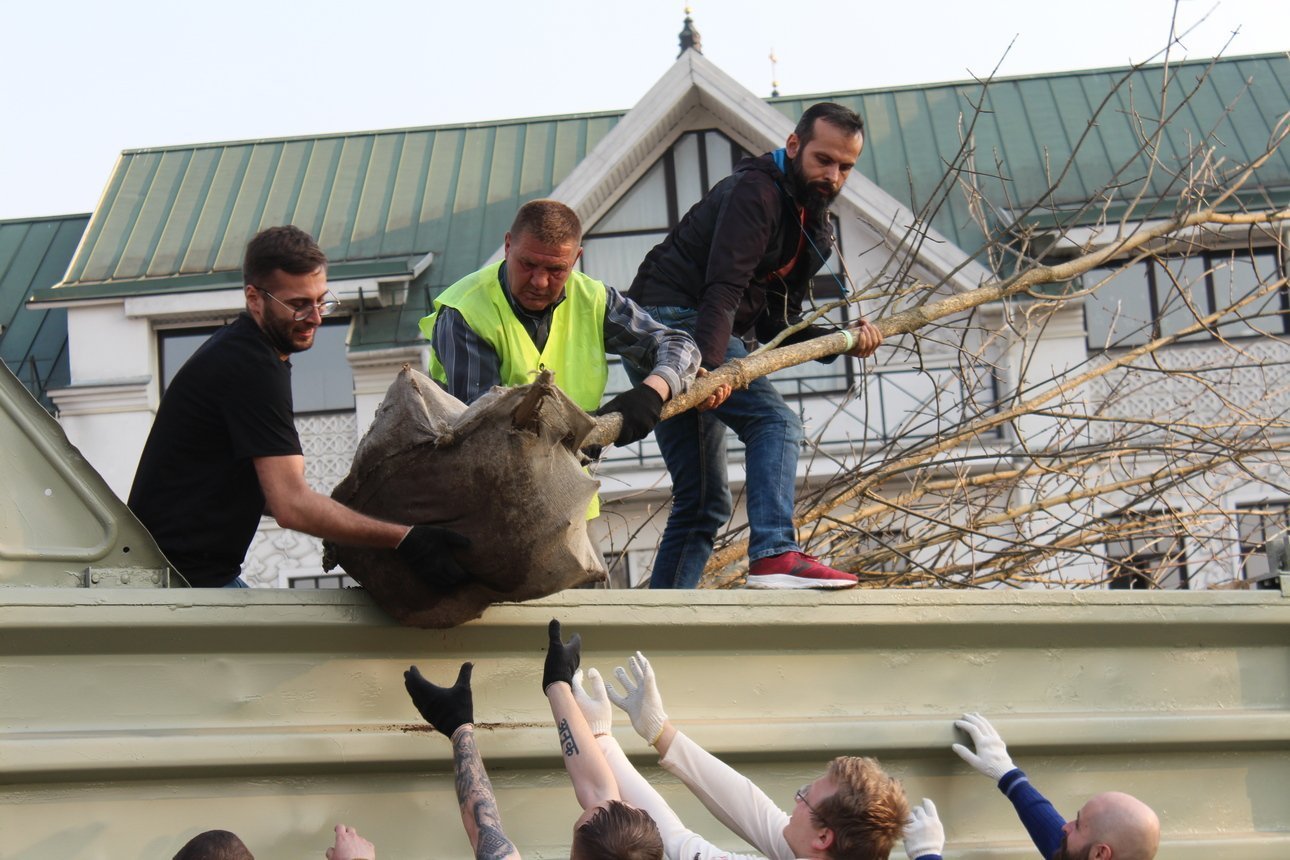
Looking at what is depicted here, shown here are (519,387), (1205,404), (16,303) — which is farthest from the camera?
(16,303)

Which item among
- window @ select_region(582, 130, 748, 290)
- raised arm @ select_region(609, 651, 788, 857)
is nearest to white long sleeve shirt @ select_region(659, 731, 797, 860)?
raised arm @ select_region(609, 651, 788, 857)

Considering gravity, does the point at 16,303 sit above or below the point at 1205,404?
above

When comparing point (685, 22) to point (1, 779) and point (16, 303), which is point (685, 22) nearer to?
point (16, 303)

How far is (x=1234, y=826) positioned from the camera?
10.7 ft

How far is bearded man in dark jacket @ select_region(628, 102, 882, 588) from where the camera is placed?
4152mm

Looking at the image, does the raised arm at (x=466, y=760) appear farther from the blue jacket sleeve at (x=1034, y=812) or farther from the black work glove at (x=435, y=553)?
the blue jacket sleeve at (x=1034, y=812)

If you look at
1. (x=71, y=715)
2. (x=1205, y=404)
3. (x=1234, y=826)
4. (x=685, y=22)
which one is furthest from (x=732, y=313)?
(x=685, y=22)

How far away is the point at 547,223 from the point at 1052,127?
50.1ft

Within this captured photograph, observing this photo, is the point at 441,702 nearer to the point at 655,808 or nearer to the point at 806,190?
the point at 655,808

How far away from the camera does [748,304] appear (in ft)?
14.8

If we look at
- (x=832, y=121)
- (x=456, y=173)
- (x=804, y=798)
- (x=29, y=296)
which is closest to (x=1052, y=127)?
(x=456, y=173)

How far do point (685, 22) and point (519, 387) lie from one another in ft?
53.8

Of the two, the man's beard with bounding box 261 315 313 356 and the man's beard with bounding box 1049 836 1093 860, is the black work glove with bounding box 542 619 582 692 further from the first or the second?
the man's beard with bounding box 1049 836 1093 860

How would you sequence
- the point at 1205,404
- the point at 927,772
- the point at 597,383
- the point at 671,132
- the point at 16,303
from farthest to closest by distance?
the point at 16,303 < the point at 671,132 < the point at 1205,404 < the point at 597,383 < the point at 927,772
